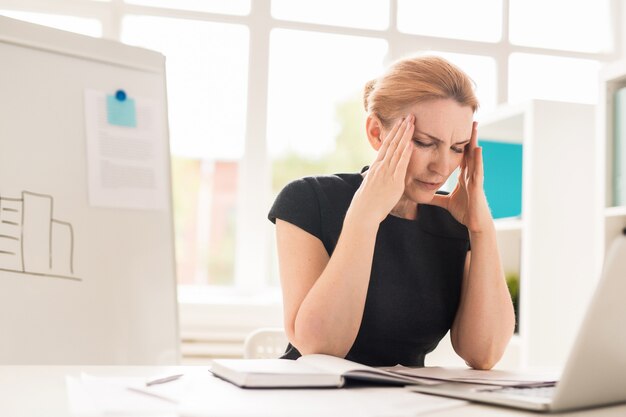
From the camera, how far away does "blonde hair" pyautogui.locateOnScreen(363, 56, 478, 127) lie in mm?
1356

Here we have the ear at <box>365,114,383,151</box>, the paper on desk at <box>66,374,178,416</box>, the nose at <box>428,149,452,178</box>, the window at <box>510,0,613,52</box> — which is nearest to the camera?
the paper on desk at <box>66,374,178,416</box>

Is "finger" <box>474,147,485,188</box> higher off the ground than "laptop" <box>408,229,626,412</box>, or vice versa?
"finger" <box>474,147,485,188</box>

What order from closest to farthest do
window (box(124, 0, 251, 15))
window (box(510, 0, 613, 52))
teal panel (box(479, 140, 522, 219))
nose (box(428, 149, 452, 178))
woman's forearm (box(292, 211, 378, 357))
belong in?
woman's forearm (box(292, 211, 378, 357)) < nose (box(428, 149, 452, 178)) < teal panel (box(479, 140, 522, 219)) < window (box(124, 0, 251, 15)) < window (box(510, 0, 613, 52))

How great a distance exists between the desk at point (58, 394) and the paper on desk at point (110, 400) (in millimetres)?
21

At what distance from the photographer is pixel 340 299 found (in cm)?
125

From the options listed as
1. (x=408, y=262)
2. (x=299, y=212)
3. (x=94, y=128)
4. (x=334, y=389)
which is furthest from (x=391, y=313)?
(x=94, y=128)

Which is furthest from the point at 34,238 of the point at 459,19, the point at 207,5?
the point at 459,19

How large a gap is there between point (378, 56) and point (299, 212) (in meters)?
1.85

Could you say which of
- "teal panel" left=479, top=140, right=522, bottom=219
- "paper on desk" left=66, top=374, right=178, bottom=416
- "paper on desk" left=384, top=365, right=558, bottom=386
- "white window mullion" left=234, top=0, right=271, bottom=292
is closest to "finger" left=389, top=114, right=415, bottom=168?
"paper on desk" left=384, top=365, right=558, bottom=386

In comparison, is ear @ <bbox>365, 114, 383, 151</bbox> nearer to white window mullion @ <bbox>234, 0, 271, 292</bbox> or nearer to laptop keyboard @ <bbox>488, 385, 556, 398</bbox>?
laptop keyboard @ <bbox>488, 385, 556, 398</bbox>

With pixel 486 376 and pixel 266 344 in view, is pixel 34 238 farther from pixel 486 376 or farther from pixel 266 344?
pixel 486 376

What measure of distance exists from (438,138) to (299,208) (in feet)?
0.97

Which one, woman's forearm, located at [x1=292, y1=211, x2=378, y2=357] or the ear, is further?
the ear

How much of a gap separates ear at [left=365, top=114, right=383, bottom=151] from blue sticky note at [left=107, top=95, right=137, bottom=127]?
29.9 inches
